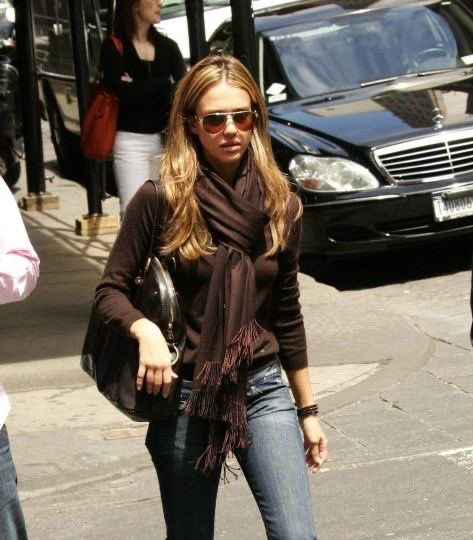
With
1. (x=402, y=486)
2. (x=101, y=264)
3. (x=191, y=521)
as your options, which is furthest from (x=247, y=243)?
(x=101, y=264)

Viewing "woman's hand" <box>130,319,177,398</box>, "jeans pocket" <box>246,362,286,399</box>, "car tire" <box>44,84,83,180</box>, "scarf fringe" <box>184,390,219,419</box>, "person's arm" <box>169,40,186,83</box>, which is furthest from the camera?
"car tire" <box>44,84,83,180</box>

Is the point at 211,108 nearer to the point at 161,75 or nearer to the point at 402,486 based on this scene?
the point at 402,486

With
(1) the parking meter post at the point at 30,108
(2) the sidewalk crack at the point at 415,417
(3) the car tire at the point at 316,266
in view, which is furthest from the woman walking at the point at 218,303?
(1) the parking meter post at the point at 30,108

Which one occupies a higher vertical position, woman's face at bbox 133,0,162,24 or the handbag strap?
woman's face at bbox 133,0,162,24

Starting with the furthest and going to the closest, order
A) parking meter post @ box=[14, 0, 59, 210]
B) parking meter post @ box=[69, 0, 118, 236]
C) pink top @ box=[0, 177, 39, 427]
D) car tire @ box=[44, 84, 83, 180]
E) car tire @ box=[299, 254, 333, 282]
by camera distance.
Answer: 1. car tire @ box=[44, 84, 83, 180]
2. parking meter post @ box=[14, 0, 59, 210]
3. parking meter post @ box=[69, 0, 118, 236]
4. car tire @ box=[299, 254, 333, 282]
5. pink top @ box=[0, 177, 39, 427]

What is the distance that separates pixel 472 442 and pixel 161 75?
3524 millimetres

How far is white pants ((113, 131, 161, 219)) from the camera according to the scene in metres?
8.76

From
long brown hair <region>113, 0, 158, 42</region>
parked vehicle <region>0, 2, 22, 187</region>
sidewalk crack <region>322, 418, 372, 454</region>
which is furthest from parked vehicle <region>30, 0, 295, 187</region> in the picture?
sidewalk crack <region>322, 418, 372, 454</region>

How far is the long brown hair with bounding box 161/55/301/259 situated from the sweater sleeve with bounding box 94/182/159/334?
0.05m

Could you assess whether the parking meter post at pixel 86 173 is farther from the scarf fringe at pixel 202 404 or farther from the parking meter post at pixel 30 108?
the scarf fringe at pixel 202 404

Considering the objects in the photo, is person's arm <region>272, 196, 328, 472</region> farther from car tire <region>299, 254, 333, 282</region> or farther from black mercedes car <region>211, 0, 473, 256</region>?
car tire <region>299, 254, 333, 282</region>

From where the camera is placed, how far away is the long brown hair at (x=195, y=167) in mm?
3586

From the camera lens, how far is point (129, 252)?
11.9ft

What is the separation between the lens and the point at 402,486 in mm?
5562
